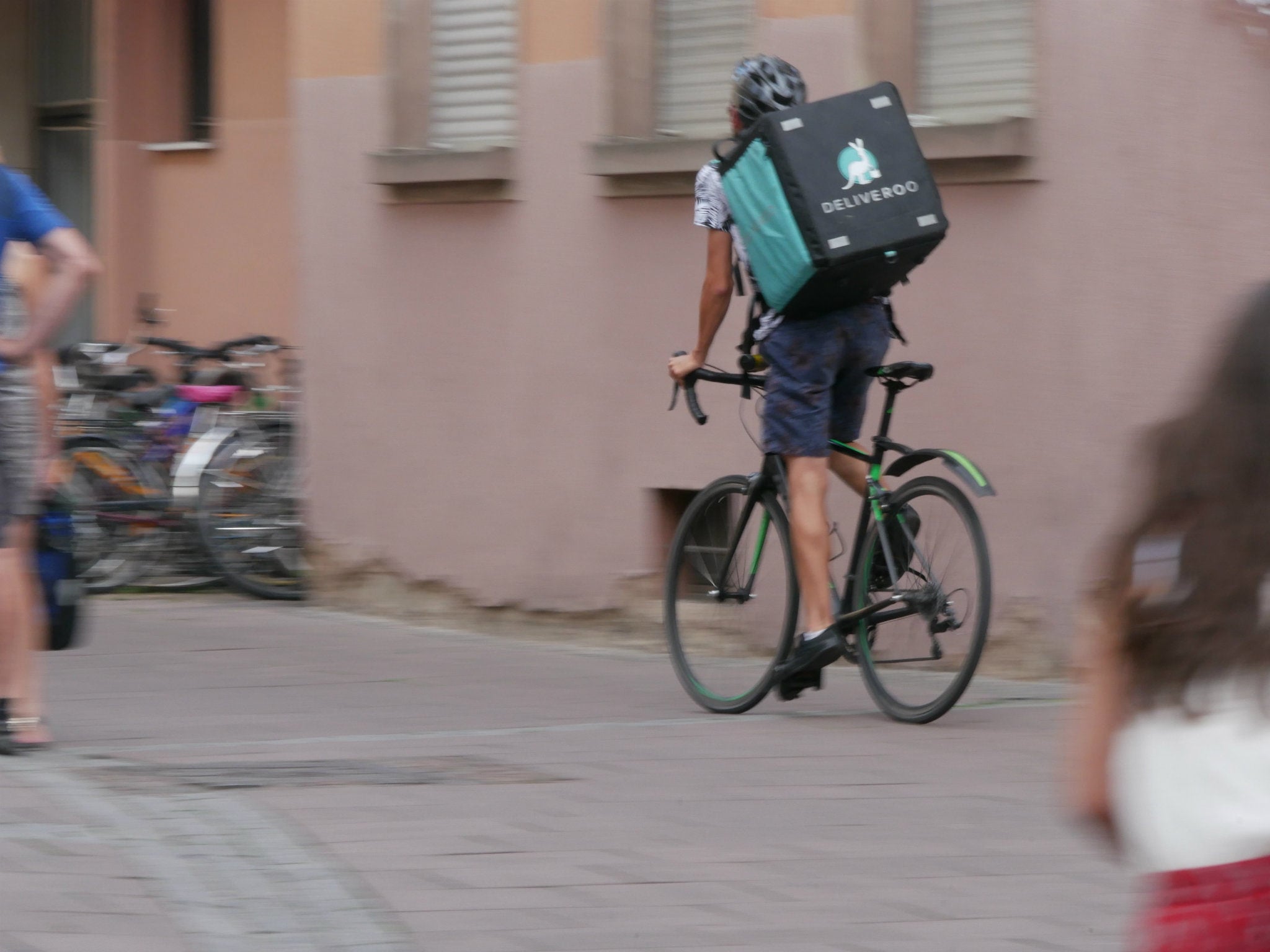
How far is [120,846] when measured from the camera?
490 centimetres

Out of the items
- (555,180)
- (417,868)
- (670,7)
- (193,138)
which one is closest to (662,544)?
(555,180)

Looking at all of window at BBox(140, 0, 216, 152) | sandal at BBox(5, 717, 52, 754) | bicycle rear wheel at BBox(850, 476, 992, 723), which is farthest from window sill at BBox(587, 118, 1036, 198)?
window at BBox(140, 0, 216, 152)

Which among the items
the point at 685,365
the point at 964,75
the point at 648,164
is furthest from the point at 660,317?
the point at 685,365

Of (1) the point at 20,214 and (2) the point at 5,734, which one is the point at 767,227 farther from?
(2) the point at 5,734

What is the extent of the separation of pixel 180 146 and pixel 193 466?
152 inches

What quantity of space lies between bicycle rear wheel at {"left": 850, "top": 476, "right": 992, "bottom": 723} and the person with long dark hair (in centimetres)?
409

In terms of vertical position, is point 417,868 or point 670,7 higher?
point 670,7

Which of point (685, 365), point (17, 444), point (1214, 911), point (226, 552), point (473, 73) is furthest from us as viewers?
point (226, 552)

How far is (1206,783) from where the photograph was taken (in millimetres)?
2092

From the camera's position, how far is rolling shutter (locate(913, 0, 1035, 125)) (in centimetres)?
793

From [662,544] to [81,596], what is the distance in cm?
318

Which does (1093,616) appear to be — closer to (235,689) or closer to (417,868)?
(417,868)

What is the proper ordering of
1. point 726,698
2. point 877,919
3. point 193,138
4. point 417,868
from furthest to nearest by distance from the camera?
point 193,138, point 726,698, point 417,868, point 877,919

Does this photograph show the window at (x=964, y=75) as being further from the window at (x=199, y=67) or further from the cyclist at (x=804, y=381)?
the window at (x=199, y=67)
